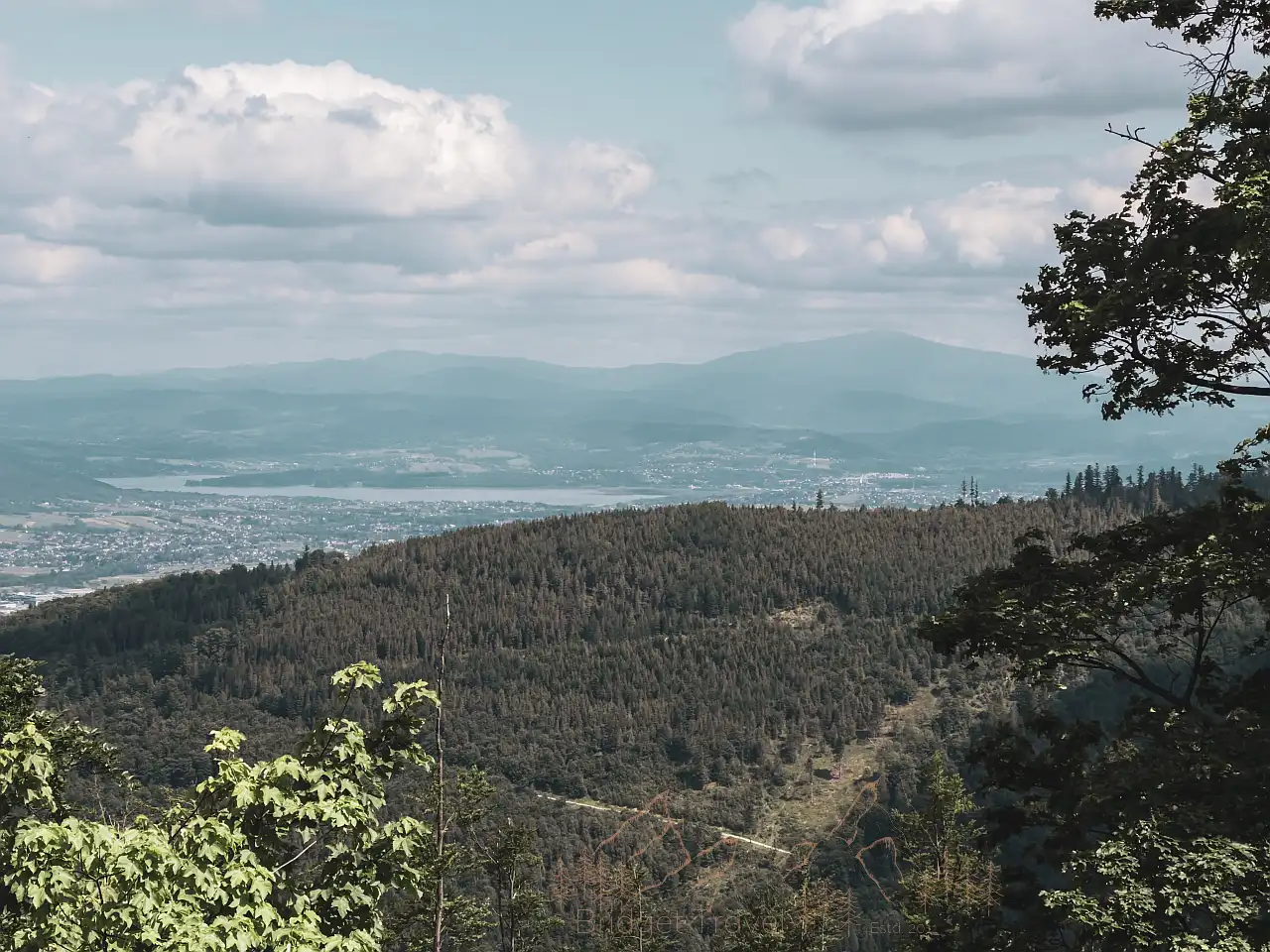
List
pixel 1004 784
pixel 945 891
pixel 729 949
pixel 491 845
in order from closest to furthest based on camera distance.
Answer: pixel 1004 784
pixel 945 891
pixel 491 845
pixel 729 949

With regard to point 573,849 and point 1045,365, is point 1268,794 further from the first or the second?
point 573,849

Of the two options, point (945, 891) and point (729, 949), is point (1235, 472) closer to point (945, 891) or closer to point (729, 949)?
point (945, 891)

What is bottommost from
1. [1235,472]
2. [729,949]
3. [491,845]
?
[729,949]

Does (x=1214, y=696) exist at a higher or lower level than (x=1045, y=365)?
lower

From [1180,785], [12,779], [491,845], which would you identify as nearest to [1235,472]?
[1180,785]

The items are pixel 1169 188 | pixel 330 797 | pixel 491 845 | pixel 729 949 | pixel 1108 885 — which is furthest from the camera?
pixel 729 949

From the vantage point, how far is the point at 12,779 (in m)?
17.2

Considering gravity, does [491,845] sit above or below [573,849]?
above

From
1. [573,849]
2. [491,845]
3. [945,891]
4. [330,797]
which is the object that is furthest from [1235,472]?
[573,849]

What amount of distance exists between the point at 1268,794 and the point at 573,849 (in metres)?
187

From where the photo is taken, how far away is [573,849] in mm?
196250

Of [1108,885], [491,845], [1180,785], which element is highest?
[1180,785]

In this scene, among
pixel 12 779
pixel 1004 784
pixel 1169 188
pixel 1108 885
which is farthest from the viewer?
pixel 1004 784

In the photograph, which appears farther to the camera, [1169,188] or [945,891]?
[945,891]
